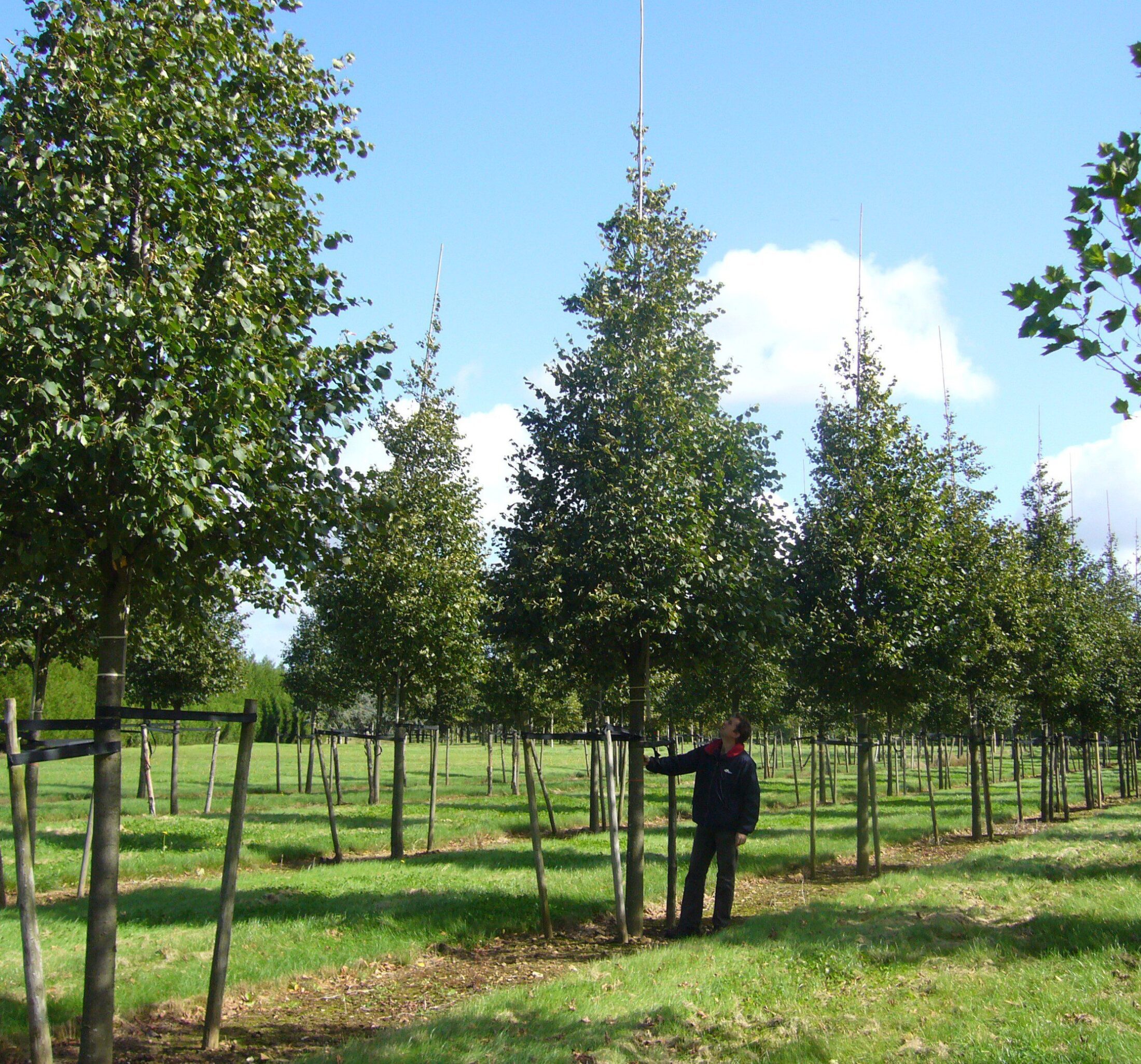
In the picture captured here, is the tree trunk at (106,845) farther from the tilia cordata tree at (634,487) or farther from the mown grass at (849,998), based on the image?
the tilia cordata tree at (634,487)

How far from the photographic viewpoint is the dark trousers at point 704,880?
10.8m

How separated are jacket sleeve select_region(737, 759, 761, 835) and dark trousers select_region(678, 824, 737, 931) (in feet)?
0.78

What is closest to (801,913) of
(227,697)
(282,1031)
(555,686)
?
(282,1031)

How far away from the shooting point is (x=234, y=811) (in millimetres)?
7285

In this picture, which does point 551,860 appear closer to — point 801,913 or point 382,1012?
point 801,913

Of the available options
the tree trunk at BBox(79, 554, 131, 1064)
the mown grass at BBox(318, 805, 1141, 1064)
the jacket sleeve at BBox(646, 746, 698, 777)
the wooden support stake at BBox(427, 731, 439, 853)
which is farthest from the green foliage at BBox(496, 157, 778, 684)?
the wooden support stake at BBox(427, 731, 439, 853)

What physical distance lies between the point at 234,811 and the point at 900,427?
14.4m

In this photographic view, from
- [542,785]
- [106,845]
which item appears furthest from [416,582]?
[106,845]

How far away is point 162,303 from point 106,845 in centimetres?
358

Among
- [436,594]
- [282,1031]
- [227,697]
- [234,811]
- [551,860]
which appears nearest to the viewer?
[234,811]

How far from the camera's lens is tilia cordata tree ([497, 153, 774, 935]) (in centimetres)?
1109

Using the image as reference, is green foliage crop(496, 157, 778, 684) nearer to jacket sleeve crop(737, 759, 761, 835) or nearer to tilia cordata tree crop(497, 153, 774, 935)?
tilia cordata tree crop(497, 153, 774, 935)

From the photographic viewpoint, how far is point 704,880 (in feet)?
35.4

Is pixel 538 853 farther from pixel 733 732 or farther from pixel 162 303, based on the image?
pixel 162 303
